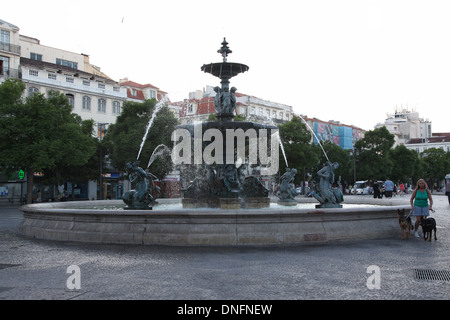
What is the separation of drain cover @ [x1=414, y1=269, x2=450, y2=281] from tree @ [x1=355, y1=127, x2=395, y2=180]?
5748cm

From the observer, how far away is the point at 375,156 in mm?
62219

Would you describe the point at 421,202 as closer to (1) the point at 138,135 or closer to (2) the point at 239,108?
(1) the point at 138,135

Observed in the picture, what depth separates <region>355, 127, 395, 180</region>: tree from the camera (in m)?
61.6

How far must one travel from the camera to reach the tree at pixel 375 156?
61625mm

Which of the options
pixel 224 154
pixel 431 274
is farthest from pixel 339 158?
pixel 431 274

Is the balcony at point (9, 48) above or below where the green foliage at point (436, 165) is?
above

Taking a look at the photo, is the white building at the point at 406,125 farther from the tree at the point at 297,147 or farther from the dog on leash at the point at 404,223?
the dog on leash at the point at 404,223

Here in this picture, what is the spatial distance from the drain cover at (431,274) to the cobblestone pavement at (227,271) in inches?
3.8

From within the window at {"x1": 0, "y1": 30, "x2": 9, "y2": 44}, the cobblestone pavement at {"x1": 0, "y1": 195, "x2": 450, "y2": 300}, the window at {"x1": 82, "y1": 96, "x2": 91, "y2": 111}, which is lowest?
the cobblestone pavement at {"x1": 0, "y1": 195, "x2": 450, "y2": 300}

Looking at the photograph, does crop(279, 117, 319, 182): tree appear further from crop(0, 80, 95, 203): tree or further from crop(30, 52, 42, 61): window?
crop(30, 52, 42, 61): window

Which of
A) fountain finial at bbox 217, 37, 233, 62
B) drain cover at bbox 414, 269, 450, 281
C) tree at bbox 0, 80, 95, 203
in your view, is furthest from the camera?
tree at bbox 0, 80, 95, 203

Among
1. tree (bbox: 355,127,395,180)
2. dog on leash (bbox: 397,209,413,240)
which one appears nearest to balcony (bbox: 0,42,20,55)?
dog on leash (bbox: 397,209,413,240)

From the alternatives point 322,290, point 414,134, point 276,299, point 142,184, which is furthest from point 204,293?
point 414,134

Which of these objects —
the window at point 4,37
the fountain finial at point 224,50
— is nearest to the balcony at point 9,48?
the window at point 4,37
